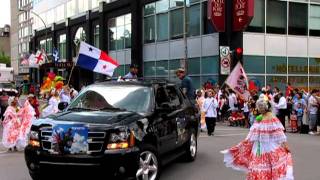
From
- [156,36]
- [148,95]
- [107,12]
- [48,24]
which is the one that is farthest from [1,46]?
[148,95]

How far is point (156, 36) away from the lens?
3800 cm

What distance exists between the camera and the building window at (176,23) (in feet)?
113

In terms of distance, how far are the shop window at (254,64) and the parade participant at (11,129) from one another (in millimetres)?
17878

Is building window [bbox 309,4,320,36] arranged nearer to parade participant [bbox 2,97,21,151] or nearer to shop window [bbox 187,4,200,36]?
Result: shop window [bbox 187,4,200,36]

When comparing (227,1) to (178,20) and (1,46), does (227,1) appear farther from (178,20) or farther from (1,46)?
(1,46)

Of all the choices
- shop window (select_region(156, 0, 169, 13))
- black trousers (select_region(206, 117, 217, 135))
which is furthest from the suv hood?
shop window (select_region(156, 0, 169, 13))

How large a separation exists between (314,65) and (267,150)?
2602cm

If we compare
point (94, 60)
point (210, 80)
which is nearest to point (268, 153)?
point (94, 60)

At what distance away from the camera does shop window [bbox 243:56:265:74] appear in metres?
30.1

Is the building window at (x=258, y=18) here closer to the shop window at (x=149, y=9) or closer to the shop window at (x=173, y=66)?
the shop window at (x=173, y=66)

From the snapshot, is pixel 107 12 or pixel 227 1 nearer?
pixel 227 1

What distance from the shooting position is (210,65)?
3148 cm

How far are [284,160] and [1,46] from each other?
148781 mm

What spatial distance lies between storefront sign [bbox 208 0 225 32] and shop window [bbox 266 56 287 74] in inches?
134
